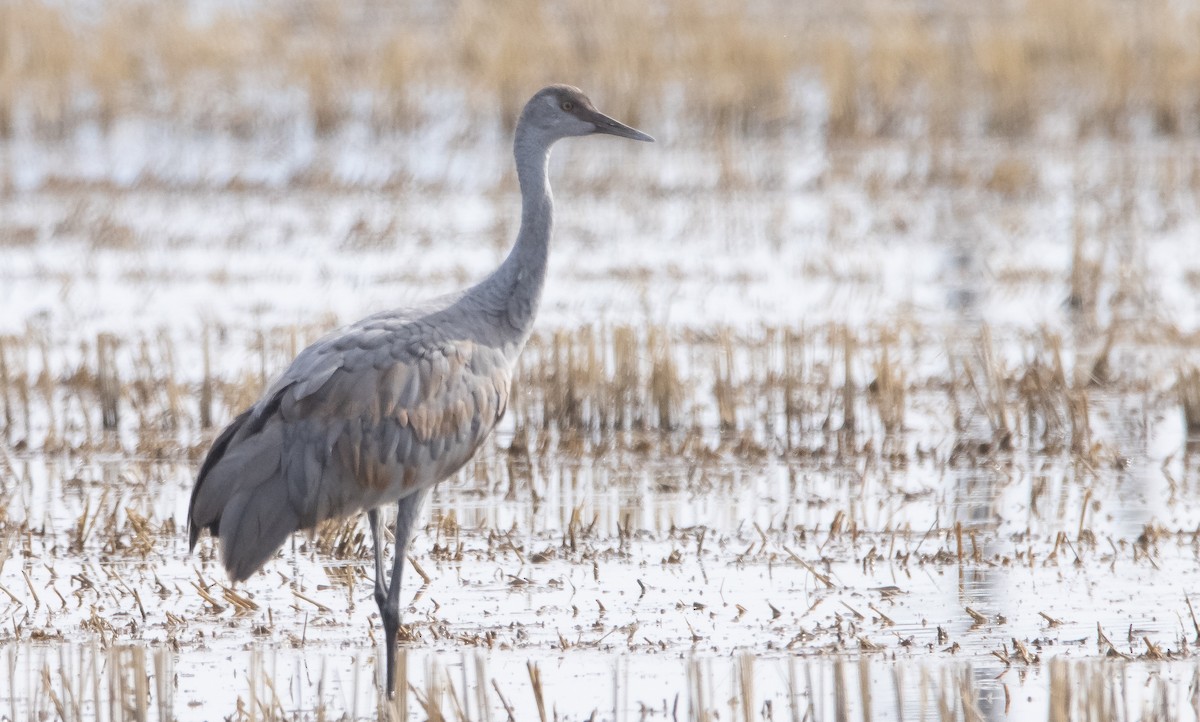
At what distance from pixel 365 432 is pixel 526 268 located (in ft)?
2.94

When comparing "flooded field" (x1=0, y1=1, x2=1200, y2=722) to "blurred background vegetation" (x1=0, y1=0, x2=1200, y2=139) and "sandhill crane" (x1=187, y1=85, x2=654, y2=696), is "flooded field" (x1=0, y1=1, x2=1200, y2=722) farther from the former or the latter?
"blurred background vegetation" (x1=0, y1=0, x2=1200, y2=139)

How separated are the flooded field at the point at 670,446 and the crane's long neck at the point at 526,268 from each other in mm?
897

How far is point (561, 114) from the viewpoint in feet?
21.4

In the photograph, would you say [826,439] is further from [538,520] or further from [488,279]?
[488,279]

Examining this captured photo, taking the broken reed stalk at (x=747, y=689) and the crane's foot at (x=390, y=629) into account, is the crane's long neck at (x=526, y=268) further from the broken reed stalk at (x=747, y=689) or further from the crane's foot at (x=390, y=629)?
the broken reed stalk at (x=747, y=689)

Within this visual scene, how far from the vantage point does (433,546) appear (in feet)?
21.4

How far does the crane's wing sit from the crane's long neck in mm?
317

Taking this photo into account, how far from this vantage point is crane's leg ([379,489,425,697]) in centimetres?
536

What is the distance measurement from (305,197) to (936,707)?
10.5 metres

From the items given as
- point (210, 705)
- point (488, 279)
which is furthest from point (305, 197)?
point (210, 705)

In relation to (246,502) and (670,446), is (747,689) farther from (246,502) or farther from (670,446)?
(670,446)

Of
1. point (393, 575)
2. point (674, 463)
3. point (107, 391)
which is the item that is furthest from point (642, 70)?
point (393, 575)

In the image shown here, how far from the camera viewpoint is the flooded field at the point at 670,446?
5.25 metres

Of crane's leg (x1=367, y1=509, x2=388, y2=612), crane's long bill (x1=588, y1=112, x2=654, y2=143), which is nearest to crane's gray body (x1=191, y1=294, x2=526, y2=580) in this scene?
crane's leg (x1=367, y1=509, x2=388, y2=612)
